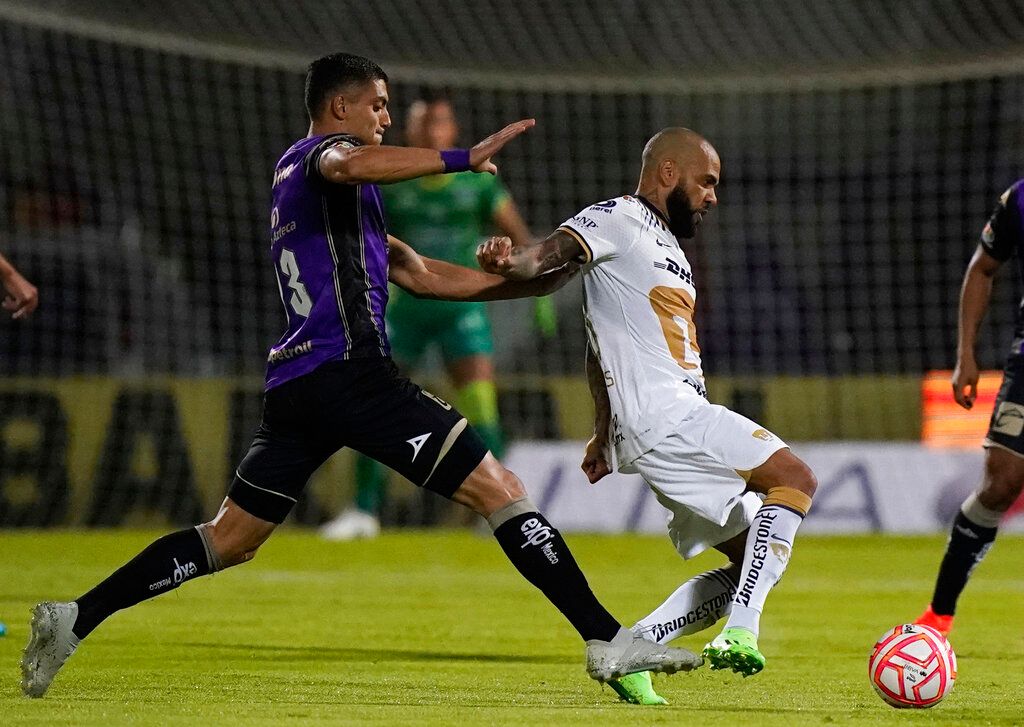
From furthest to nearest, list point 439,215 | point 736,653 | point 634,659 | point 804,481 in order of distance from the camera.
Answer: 1. point 439,215
2. point 804,481
3. point 634,659
4. point 736,653

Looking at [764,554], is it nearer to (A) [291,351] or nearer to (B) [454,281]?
(B) [454,281]

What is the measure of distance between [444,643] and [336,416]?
165 cm

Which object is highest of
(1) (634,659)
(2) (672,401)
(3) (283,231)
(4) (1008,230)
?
(3) (283,231)

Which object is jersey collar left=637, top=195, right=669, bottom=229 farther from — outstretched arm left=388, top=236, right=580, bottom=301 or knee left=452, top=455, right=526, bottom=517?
knee left=452, top=455, right=526, bottom=517

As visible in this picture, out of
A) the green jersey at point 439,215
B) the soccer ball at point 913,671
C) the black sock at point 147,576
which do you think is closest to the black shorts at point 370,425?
the black sock at point 147,576

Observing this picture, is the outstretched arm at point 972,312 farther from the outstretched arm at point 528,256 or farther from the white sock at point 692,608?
the outstretched arm at point 528,256

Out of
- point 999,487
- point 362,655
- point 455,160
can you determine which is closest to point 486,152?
point 455,160

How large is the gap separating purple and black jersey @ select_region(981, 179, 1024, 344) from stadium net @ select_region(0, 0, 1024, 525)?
677 cm

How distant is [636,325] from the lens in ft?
16.7

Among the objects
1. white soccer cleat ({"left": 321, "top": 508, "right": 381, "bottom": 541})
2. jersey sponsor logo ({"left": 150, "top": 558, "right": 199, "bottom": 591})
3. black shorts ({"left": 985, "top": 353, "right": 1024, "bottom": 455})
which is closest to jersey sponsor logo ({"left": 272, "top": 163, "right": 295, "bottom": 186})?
jersey sponsor logo ({"left": 150, "top": 558, "right": 199, "bottom": 591})

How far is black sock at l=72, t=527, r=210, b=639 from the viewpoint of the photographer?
4.93 m

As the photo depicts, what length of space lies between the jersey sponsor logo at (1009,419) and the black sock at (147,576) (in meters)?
2.85

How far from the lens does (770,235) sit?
1733 centimetres

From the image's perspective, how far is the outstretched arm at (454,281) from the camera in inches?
202
